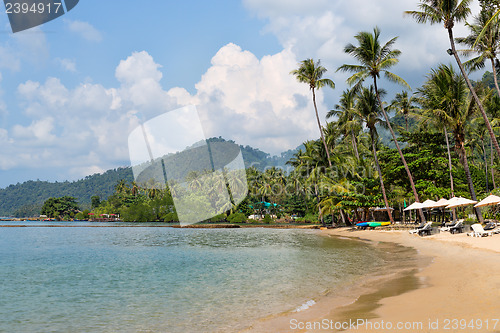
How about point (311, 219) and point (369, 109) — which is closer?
point (369, 109)

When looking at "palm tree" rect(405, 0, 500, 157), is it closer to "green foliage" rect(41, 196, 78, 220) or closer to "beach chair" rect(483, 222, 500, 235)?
"beach chair" rect(483, 222, 500, 235)

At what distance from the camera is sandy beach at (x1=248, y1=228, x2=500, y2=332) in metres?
6.10

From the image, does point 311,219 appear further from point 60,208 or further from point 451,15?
point 60,208

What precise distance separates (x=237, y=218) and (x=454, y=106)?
54.9 metres

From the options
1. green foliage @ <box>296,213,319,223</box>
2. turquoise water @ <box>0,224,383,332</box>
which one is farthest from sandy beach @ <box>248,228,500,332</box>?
green foliage @ <box>296,213,319,223</box>

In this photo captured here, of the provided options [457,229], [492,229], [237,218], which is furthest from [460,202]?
[237,218]

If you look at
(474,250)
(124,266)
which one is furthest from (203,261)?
(474,250)

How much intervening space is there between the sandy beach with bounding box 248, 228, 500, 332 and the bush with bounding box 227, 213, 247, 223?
2594 inches

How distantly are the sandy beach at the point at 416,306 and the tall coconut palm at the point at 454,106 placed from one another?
69.2 ft

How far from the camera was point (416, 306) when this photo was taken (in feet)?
24.3

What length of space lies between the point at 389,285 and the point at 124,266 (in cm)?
1567

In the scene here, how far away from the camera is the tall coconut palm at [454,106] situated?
29.5 metres

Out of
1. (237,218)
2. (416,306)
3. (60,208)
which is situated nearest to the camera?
(416,306)

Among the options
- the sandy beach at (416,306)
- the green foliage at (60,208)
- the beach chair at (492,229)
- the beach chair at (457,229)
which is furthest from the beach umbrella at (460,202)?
the green foliage at (60,208)
